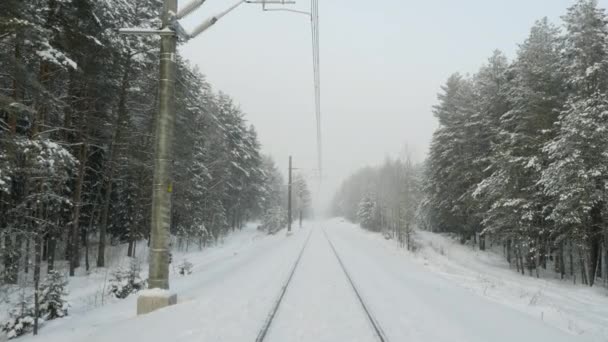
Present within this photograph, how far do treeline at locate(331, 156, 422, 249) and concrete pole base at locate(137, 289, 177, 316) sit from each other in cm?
2479

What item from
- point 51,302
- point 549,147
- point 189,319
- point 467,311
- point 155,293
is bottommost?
point 467,311

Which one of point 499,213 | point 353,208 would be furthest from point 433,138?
point 353,208

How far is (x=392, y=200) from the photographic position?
4266 centimetres

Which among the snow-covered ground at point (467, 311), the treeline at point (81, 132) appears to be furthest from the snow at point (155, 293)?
the treeline at point (81, 132)

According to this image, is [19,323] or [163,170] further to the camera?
[163,170]

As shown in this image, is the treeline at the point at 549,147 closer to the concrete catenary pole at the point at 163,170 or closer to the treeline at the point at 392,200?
the treeline at the point at 392,200

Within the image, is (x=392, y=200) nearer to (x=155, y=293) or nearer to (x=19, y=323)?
(x=155, y=293)

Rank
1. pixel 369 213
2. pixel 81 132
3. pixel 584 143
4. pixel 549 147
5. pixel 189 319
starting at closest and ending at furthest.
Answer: pixel 189 319 → pixel 81 132 → pixel 584 143 → pixel 549 147 → pixel 369 213

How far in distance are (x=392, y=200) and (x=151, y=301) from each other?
38.8 metres

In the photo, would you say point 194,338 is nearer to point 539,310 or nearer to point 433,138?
point 539,310

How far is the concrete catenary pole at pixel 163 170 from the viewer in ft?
22.0

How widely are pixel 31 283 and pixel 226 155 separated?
69.1ft

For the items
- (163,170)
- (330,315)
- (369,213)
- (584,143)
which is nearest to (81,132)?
(163,170)

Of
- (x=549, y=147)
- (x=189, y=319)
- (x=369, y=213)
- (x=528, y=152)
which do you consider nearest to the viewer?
(x=189, y=319)
